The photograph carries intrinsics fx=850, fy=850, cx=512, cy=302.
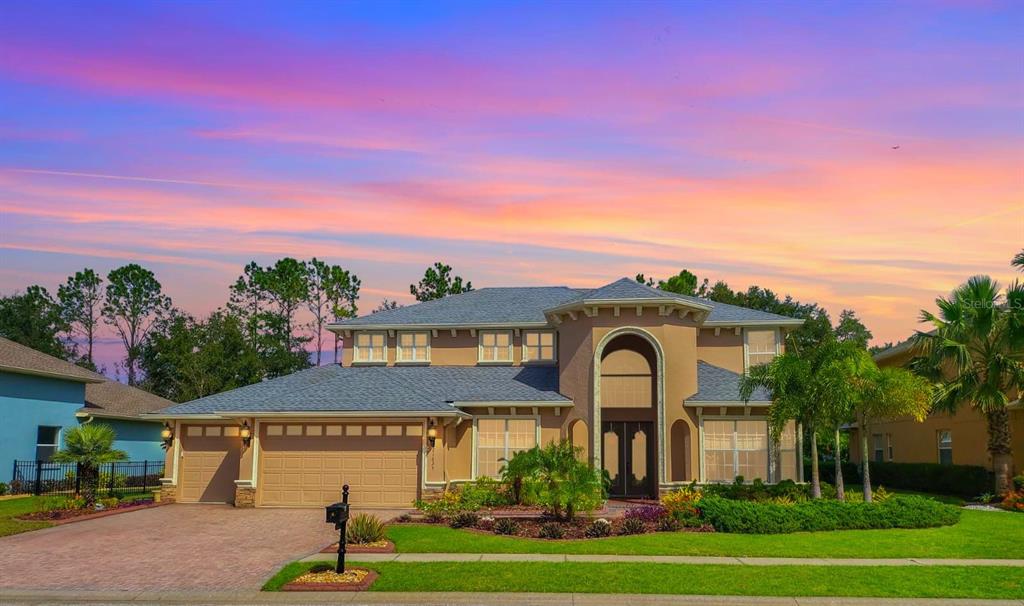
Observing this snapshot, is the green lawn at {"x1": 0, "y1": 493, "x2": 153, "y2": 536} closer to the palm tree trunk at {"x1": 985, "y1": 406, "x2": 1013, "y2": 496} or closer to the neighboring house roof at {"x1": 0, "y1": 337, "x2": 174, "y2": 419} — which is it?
the neighboring house roof at {"x1": 0, "y1": 337, "x2": 174, "y2": 419}

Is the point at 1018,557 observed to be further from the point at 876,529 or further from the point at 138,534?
the point at 138,534

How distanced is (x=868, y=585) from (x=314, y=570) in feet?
31.0

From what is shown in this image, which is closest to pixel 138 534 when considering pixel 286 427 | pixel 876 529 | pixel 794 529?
pixel 286 427

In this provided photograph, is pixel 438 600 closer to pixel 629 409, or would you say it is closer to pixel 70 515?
pixel 70 515

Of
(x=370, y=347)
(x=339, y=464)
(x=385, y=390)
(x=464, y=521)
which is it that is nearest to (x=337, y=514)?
(x=464, y=521)

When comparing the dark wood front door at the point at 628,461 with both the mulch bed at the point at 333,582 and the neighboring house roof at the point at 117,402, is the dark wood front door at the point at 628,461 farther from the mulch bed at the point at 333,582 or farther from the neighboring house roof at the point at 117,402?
the neighboring house roof at the point at 117,402

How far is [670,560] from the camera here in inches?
640

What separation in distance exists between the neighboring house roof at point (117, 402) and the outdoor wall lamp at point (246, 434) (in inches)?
522

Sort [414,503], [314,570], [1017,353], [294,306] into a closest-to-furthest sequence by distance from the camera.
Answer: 1. [314,570]
2. [414,503]
3. [1017,353]
4. [294,306]

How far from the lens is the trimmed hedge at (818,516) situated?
2003 centimetres

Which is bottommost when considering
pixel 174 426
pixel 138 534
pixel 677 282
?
pixel 138 534

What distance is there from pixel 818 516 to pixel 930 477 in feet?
52.4

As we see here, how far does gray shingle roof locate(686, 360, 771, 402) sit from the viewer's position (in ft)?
93.6

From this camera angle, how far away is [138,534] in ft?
68.4
